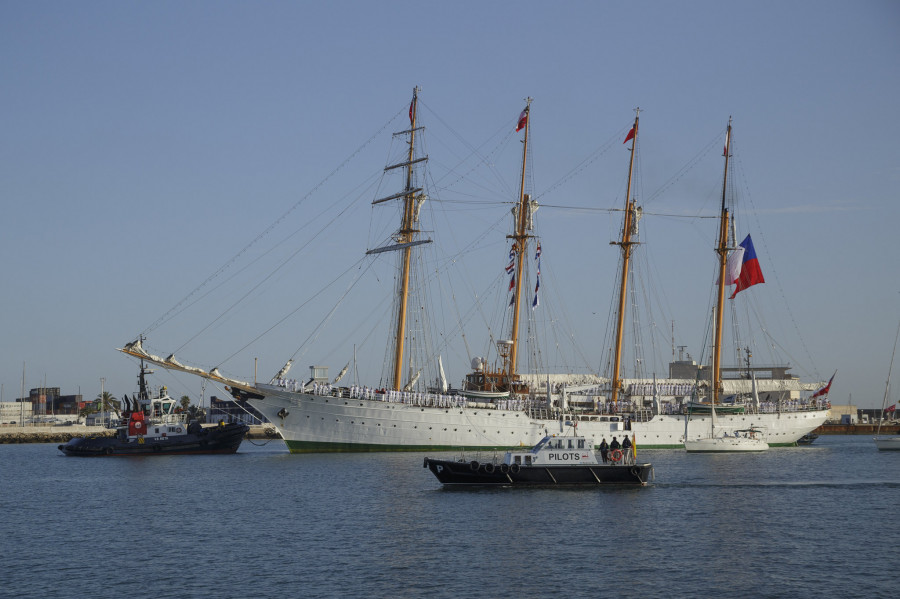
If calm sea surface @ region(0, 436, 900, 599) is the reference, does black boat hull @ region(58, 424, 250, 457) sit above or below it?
below

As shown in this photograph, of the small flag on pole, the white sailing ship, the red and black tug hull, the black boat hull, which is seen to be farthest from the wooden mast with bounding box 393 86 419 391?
the red and black tug hull

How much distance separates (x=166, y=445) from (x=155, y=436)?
132cm

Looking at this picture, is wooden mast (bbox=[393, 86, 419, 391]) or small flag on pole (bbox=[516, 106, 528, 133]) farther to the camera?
small flag on pole (bbox=[516, 106, 528, 133])

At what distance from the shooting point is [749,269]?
8838 cm

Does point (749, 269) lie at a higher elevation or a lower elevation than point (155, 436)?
higher

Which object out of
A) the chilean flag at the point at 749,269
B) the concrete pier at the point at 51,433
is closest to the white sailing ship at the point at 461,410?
the chilean flag at the point at 749,269

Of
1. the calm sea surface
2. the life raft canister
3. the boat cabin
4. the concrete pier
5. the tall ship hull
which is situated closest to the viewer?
the calm sea surface

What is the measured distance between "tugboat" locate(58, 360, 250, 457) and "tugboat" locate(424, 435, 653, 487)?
41329 mm

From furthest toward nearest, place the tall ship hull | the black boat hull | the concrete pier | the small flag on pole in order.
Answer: the concrete pier, the small flag on pole, the black boat hull, the tall ship hull

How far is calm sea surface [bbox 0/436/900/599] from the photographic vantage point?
27906 millimetres

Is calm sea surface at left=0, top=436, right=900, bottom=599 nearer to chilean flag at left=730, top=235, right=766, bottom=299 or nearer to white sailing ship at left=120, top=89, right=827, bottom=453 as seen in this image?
white sailing ship at left=120, top=89, right=827, bottom=453

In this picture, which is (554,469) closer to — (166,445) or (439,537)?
(439,537)

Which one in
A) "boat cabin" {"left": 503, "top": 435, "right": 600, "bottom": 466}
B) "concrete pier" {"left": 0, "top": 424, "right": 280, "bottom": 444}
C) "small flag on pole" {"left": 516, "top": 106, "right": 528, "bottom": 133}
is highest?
"small flag on pole" {"left": 516, "top": 106, "right": 528, "bottom": 133}

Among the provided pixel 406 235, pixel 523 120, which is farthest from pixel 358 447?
pixel 523 120
